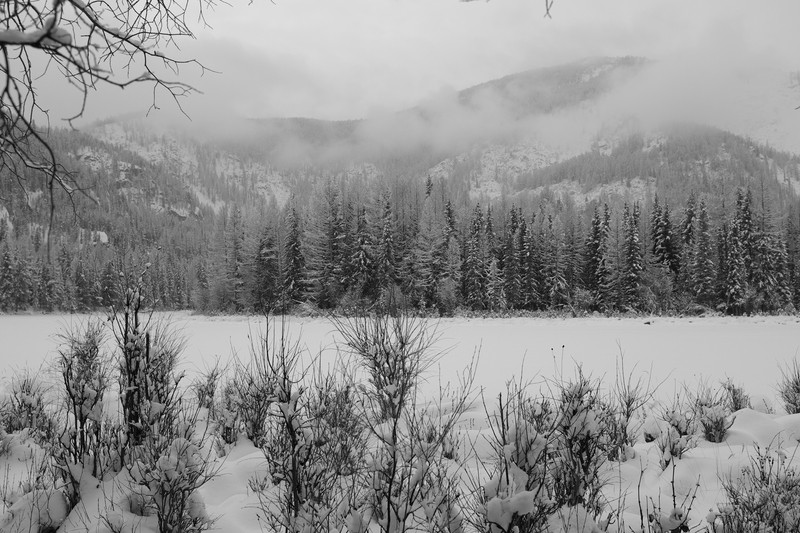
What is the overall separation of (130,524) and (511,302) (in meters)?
41.2

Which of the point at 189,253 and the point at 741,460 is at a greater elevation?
the point at 189,253

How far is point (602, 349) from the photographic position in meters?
15.4

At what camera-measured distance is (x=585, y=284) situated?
141 ft

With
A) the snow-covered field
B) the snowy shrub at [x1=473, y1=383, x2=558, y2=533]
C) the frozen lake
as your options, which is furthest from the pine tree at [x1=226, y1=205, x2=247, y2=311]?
the snowy shrub at [x1=473, y1=383, x2=558, y2=533]

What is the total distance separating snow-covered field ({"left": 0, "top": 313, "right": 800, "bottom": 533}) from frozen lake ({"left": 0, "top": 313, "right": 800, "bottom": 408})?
5 cm

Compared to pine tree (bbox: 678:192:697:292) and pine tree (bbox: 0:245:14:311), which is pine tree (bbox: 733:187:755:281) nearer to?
pine tree (bbox: 678:192:697:292)

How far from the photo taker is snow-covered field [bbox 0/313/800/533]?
3.86 m

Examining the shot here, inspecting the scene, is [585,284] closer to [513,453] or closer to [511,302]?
[511,302]

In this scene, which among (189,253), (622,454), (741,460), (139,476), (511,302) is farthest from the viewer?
(189,253)

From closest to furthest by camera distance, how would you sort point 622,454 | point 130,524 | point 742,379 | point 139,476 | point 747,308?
point 139,476, point 130,524, point 622,454, point 742,379, point 747,308

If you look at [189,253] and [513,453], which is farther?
[189,253]

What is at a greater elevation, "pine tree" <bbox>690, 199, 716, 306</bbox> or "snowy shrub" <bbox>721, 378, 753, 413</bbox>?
"pine tree" <bbox>690, 199, 716, 306</bbox>

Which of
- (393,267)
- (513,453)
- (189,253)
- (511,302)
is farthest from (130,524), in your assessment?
(189,253)

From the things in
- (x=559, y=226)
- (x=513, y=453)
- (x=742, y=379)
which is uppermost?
(x=559, y=226)
